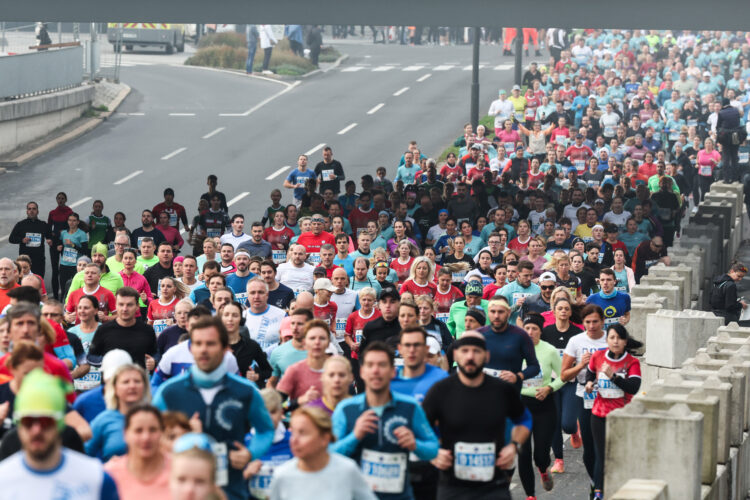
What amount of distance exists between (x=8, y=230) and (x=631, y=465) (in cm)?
2004

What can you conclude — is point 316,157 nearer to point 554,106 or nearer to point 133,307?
point 554,106

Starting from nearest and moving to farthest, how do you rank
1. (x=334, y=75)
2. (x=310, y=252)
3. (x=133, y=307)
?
1. (x=133, y=307)
2. (x=310, y=252)
3. (x=334, y=75)

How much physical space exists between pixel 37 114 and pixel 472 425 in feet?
99.9

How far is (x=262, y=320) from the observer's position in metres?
13.6

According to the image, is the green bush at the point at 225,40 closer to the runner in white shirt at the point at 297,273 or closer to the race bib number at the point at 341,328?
the runner in white shirt at the point at 297,273

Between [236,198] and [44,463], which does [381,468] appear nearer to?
[44,463]

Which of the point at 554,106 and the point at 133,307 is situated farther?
the point at 554,106

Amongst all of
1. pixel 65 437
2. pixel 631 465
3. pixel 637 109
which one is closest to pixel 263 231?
pixel 631 465

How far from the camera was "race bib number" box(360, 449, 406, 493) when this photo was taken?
8539 millimetres

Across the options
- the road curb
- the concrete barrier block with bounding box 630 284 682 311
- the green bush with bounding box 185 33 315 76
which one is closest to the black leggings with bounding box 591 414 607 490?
the concrete barrier block with bounding box 630 284 682 311

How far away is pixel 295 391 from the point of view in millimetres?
10188

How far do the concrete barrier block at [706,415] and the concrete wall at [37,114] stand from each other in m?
25.8

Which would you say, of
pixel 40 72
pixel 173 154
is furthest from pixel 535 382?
pixel 40 72

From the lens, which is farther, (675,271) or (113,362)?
(675,271)
